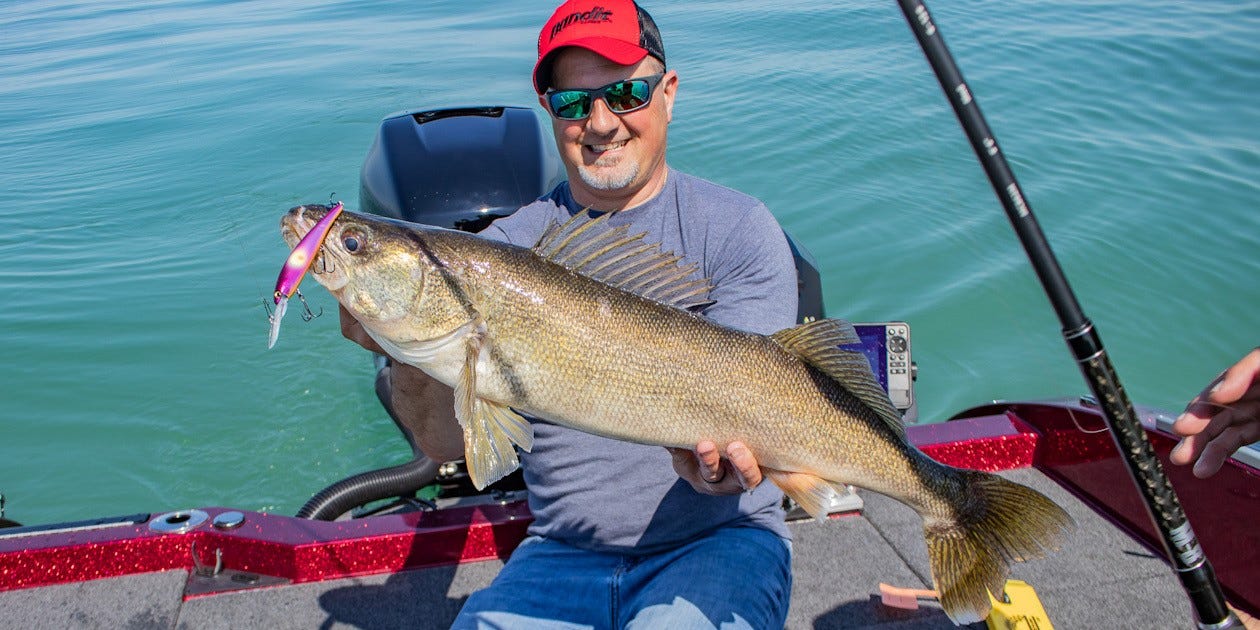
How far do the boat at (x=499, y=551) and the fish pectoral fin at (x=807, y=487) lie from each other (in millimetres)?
1166

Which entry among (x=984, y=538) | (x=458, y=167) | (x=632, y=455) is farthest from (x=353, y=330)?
(x=458, y=167)

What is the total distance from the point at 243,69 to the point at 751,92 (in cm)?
1016

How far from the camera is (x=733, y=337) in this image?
2.34 m

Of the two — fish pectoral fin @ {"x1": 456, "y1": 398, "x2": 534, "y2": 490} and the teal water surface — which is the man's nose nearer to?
fish pectoral fin @ {"x1": 456, "y1": 398, "x2": 534, "y2": 490}

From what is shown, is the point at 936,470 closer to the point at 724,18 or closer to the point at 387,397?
the point at 387,397

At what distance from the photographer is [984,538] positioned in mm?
2381

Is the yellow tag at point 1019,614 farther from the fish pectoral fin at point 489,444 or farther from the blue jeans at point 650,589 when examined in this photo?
the fish pectoral fin at point 489,444

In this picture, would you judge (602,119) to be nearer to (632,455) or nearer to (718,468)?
(632,455)

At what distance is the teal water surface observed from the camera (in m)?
6.69

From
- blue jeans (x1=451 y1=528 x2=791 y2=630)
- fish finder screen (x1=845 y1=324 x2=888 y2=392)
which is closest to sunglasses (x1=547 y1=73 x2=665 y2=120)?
blue jeans (x1=451 y1=528 x2=791 y2=630)

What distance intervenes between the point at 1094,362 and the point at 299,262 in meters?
2.00

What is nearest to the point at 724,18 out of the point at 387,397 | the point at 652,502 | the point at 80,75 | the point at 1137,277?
the point at 1137,277

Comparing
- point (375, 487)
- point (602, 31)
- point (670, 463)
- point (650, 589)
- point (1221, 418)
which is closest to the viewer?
point (1221, 418)

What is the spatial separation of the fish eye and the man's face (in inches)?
39.9
